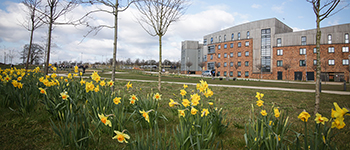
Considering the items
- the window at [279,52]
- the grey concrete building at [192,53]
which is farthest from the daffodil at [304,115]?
the grey concrete building at [192,53]

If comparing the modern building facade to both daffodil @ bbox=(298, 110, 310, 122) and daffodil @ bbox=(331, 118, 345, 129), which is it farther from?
daffodil @ bbox=(331, 118, 345, 129)

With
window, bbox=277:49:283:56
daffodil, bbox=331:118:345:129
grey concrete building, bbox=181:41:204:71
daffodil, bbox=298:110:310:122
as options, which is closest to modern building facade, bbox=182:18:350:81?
window, bbox=277:49:283:56

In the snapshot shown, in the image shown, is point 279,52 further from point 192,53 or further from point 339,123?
point 339,123

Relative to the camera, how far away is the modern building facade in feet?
124

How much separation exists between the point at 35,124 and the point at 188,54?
71676 millimetres

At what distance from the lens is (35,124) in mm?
3711

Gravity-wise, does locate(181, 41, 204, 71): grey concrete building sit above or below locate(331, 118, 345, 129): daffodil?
above

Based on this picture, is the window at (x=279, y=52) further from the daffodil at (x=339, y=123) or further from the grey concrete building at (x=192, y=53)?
the daffodil at (x=339, y=123)

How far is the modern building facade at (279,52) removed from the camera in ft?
124

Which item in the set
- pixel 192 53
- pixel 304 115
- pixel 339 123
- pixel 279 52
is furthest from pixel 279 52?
pixel 339 123

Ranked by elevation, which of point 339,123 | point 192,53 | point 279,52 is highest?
point 192,53

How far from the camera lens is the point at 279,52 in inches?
1719

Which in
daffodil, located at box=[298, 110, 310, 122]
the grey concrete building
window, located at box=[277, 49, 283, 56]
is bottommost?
daffodil, located at box=[298, 110, 310, 122]

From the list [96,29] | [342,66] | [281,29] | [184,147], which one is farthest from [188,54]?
[184,147]
